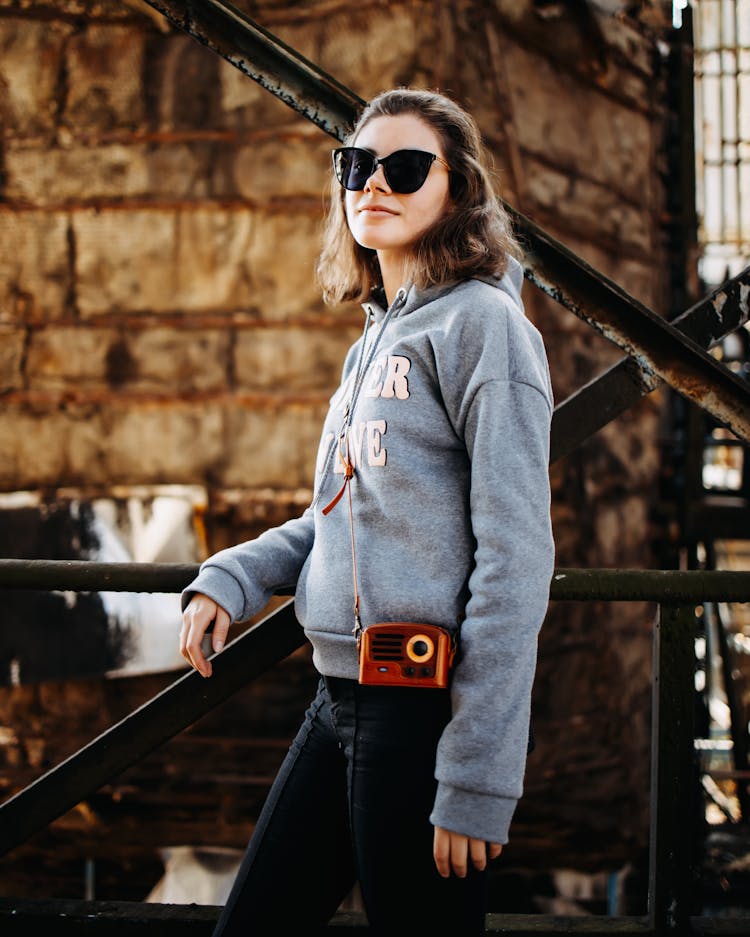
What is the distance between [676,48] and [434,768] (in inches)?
269

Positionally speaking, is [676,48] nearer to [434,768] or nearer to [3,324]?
[3,324]

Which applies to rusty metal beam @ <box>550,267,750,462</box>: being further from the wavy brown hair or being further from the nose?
the nose

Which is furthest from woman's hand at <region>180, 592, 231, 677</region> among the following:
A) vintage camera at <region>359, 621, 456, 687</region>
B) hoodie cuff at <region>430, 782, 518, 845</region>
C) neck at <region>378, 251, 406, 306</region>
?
neck at <region>378, 251, 406, 306</region>

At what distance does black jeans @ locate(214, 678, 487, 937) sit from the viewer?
1.20 metres

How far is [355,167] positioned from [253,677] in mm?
992

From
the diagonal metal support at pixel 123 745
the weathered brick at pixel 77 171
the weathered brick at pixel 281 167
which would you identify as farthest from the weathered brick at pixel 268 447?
the diagonal metal support at pixel 123 745

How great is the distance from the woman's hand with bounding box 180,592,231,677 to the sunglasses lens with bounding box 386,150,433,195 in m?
0.72

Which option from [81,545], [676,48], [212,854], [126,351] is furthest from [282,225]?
[676,48]

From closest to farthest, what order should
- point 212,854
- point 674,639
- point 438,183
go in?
point 438,183 → point 674,639 → point 212,854

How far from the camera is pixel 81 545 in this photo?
4.57 meters

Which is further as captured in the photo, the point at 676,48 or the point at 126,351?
the point at 676,48

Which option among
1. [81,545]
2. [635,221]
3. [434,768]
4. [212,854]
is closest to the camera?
[434,768]

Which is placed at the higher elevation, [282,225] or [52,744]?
[282,225]

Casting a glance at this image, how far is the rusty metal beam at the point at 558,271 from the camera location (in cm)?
190
